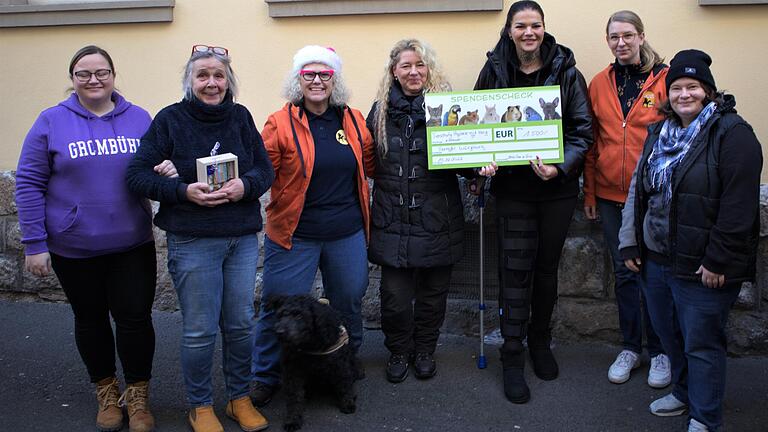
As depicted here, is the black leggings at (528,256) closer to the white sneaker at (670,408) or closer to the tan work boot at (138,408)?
the white sneaker at (670,408)

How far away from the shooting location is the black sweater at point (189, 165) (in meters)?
3.54

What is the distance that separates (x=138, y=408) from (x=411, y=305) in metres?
1.70

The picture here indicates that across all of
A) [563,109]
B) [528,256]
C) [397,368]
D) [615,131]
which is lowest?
[397,368]

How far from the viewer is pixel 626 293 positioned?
451cm

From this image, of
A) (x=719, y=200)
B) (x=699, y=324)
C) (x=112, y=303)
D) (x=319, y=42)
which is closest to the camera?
(x=719, y=200)

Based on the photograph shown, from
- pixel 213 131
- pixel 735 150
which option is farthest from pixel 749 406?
pixel 213 131

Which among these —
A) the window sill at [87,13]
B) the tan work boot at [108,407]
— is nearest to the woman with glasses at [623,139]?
the tan work boot at [108,407]

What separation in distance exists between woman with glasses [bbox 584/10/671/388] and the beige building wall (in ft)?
2.06

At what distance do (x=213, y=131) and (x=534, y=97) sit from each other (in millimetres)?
1784

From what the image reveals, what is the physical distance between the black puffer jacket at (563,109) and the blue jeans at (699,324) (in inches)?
28.6

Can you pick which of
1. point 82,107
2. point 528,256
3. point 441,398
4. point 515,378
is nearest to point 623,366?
point 515,378

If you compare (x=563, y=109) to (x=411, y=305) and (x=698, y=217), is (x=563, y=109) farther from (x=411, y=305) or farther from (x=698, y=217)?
(x=411, y=305)

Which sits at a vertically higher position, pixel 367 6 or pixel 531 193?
pixel 367 6

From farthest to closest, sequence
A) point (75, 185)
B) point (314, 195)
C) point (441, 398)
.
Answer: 1. point (441, 398)
2. point (314, 195)
3. point (75, 185)
